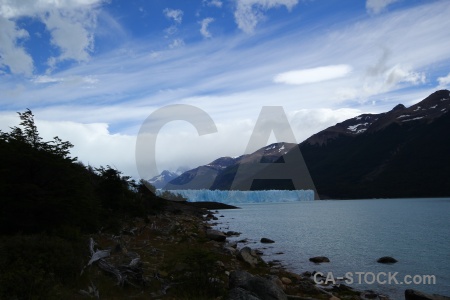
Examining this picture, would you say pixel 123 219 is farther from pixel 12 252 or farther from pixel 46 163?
pixel 12 252

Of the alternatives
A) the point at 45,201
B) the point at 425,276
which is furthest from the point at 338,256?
the point at 45,201

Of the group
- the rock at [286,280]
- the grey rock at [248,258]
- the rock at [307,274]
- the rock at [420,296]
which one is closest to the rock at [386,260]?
the rock at [307,274]

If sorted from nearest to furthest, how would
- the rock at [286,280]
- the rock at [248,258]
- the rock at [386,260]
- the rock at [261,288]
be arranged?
the rock at [261,288]
the rock at [286,280]
the rock at [248,258]
the rock at [386,260]

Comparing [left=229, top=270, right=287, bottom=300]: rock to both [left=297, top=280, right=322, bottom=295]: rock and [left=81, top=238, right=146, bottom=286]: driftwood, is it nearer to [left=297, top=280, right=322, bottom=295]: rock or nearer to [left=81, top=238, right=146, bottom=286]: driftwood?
[left=81, top=238, right=146, bottom=286]: driftwood

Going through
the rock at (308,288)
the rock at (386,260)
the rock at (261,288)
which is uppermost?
the rock at (261,288)

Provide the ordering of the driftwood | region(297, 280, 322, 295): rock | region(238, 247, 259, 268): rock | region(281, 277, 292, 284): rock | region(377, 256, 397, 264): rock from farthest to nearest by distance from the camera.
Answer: region(377, 256, 397, 264): rock
region(238, 247, 259, 268): rock
region(281, 277, 292, 284): rock
region(297, 280, 322, 295): rock
the driftwood

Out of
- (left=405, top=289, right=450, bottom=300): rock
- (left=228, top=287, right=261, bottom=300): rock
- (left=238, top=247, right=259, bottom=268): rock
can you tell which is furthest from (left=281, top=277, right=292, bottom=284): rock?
(left=228, top=287, right=261, bottom=300): rock

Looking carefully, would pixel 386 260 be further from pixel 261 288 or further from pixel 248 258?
pixel 261 288

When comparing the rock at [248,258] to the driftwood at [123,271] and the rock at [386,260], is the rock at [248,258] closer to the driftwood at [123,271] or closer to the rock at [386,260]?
the rock at [386,260]

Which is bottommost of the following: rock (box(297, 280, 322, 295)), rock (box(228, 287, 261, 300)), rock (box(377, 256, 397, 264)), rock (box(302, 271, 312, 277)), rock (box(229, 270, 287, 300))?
rock (box(302, 271, 312, 277))

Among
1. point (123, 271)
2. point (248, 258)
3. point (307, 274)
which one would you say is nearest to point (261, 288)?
point (123, 271)

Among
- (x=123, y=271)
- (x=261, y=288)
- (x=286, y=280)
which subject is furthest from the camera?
(x=286, y=280)

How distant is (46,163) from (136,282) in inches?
372

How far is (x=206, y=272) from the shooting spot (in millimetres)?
13320
